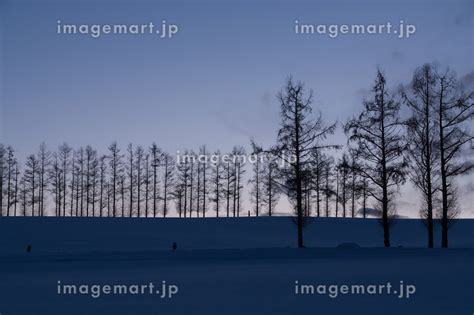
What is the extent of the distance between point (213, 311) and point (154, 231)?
1555 inches

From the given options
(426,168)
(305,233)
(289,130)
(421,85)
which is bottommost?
(305,233)

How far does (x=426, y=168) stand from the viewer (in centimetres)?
2917

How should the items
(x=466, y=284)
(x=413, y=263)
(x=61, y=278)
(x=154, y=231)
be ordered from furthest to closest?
1. (x=154, y=231)
2. (x=413, y=263)
3. (x=61, y=278)
4. (x=466, y=284)

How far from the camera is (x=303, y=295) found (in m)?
12.8

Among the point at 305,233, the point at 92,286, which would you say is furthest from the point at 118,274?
the point at 305,233

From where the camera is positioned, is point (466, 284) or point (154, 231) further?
point (154, 231)

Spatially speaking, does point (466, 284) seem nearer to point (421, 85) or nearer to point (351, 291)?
point (351, 291)

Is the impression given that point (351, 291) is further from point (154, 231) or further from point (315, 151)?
point (154, 231)

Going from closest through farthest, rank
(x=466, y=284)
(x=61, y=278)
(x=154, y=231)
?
(x=466, y=284) < (x=61, y=278) < (x=154, y=231)

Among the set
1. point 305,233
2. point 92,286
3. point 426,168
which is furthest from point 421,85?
point 305,233

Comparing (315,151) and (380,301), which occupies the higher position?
(315,151)

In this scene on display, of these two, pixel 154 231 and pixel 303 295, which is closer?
pixel 303 295

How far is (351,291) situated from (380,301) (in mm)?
1549

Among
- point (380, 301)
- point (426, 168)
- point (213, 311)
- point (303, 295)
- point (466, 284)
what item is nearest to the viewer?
point (213, 311)
